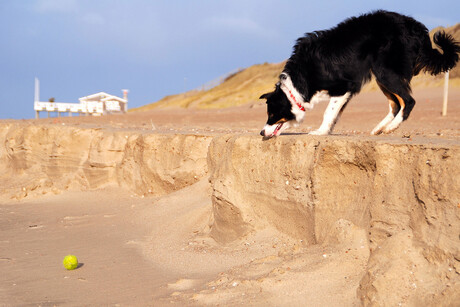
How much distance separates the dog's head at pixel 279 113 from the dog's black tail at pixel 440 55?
183 cm

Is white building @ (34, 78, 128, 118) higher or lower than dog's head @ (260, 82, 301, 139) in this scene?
higher

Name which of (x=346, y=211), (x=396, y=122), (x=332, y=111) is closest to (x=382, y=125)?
(x=396, y=122)

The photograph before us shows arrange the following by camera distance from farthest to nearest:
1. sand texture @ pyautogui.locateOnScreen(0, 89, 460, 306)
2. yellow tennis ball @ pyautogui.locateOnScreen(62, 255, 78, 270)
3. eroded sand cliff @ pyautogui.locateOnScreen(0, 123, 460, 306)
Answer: yellow tennis ball @ pyautogui.locateOnScreen(62, 255, 78, 270), sand texture @ pyautogui.locateOnScreen(0, 89, 460, 306), eroded sand cliff @ pyautogui.locateOnScreen(0, 123, 460, 306)

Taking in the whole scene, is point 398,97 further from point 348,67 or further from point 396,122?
A: point 348,67

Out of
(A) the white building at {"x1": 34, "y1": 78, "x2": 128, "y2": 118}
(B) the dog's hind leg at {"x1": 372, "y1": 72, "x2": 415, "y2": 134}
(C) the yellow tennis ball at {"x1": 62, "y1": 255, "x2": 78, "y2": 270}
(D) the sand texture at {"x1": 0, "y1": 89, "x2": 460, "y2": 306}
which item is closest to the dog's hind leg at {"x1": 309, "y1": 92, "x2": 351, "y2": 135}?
(D) the sand texture at {"x1": 0, "y1": 89, "x2": 460, "y2": 306}

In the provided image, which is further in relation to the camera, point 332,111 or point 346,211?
point 332,111

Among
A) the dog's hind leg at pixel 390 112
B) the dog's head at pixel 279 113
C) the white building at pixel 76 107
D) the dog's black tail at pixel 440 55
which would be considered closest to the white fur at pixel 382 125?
the dog's hind leg at pixel 390 112

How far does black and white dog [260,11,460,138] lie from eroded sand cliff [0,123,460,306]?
67 cm

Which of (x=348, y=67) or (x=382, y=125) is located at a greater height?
(x=348, y=67)

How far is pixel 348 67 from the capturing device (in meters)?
6.73

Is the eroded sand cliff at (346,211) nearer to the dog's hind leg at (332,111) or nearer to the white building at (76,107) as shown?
the dog's hind leg at (332,111)

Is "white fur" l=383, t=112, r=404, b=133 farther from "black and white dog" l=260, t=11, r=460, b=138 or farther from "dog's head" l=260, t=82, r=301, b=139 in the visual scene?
"dog's head" l=260, t=82, r=301, b=139

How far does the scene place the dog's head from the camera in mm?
6719

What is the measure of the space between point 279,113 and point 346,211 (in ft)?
5.99
